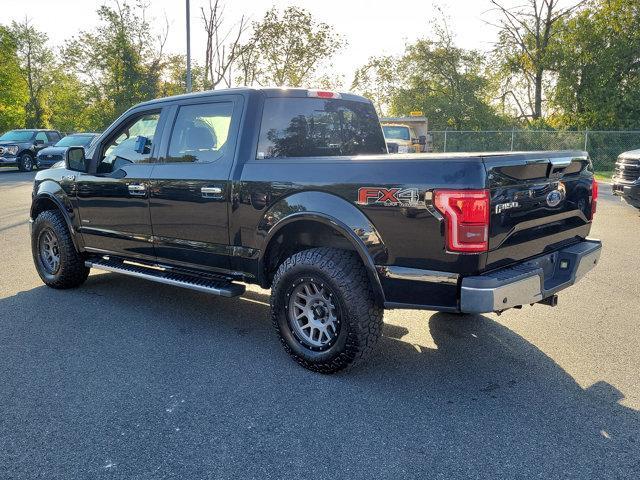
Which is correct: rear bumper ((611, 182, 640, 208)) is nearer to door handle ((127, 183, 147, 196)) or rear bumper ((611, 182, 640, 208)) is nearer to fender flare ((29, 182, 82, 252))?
door handle ((127, 183, 147, 196))

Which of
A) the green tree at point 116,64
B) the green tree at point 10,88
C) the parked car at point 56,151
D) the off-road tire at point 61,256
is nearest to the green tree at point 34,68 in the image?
the green tree at point 10,88

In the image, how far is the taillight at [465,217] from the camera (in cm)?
305

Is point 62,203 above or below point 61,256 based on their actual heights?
above

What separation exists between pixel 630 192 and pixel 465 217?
26.9 feet

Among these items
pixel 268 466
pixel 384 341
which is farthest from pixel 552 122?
pixel 268 466

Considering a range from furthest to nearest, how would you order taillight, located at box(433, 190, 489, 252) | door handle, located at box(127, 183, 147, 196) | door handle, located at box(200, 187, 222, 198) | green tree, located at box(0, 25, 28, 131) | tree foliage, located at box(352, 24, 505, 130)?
green tree, located at box(0, 25, 28, 131)
tree foliage, located at box(352, 24, 505, 130)
door handle, located at box(127, 183, 147, 196)
door handle, located at box(200, 187, 222, 198)
taillight, located at box(433, 190, 489, 252)

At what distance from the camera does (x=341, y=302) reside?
3537 mm

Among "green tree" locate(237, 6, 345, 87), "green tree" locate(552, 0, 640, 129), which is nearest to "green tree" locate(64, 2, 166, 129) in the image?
"green tree" locate(237, 6, 345, 87)

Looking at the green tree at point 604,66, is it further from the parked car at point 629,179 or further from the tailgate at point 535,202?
the tailgate at point 535,202

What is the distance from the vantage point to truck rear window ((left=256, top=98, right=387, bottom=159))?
14.0ft

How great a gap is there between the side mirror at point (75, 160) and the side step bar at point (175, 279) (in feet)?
2.99

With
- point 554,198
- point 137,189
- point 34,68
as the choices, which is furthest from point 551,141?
point 34,68

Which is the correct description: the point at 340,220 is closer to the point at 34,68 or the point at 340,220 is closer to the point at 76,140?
the point at 76,140

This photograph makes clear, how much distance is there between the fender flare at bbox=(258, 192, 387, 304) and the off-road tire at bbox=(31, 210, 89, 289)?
9.13ft
